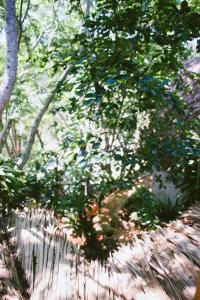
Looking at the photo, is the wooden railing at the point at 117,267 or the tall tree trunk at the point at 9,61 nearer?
the wooden railing at the point at 117,267

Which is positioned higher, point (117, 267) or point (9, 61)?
point (9, 61)

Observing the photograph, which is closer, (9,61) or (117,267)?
(117,267)

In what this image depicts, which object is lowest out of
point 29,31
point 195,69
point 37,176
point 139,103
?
point 37,176

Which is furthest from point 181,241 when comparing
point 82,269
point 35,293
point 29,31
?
point 29,31

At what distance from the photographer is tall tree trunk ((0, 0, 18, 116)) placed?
8.98ft

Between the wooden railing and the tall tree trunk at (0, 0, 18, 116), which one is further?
the tall tree trunk at (0, 0, 18, 116)

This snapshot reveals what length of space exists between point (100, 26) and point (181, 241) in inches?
86.3

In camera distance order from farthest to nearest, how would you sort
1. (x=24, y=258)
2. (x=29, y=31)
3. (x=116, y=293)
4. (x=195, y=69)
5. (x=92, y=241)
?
(x=29, y=31) → (x=195, y=69) → (x=92, y=241) → (x=24, y=258) → (x=116, y=293)

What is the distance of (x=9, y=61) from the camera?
9.21 ft

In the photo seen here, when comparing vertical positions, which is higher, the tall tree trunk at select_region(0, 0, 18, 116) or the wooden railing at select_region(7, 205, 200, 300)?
the tall tree trunk at select_region(0, 0, 18, 116)

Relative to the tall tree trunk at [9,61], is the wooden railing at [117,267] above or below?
below

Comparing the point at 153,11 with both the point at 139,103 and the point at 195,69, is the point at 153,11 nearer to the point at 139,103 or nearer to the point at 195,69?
the point at 139,103

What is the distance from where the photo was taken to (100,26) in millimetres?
2879

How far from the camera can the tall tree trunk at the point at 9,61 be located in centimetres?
274
